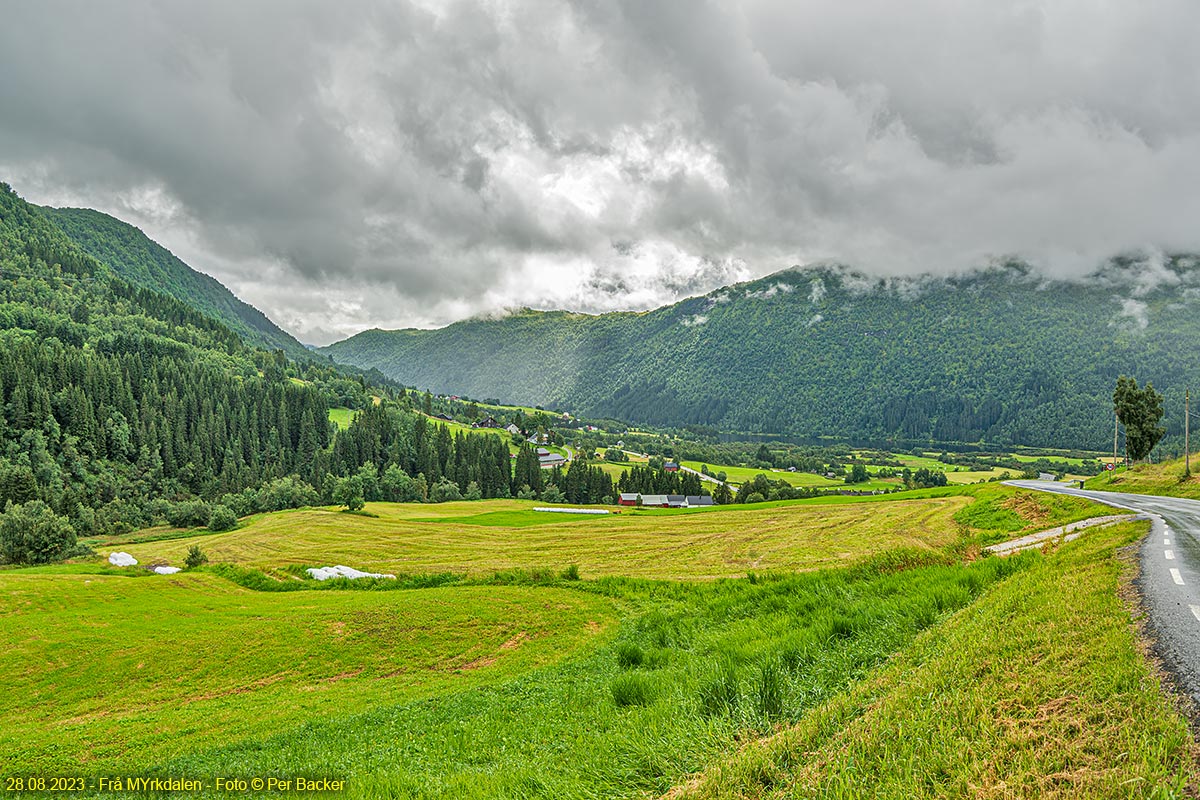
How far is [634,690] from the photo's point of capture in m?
8.88

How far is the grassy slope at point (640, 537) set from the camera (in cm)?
3525

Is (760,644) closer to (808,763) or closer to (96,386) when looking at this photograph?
(808,763)

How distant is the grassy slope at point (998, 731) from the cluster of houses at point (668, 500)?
98867 mm

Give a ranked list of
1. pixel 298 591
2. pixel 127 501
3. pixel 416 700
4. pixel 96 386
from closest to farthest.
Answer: pixel 416 700, pixel 298 591, pixel 127 501, pixel 96 386

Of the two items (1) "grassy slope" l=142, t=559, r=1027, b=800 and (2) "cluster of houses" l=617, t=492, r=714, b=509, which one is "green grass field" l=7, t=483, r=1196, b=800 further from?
(2) "cluster of houses" l=617, t=492, r=714, b=509

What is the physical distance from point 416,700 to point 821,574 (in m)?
12.6

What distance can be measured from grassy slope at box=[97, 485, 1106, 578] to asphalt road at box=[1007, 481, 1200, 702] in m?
8.47

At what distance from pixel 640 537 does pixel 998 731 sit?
49760 millimetres

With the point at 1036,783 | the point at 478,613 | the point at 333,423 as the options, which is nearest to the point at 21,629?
the point at 478,613

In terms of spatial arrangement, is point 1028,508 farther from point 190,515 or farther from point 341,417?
point 341,417

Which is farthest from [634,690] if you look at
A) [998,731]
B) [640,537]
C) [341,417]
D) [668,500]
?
[341,417]

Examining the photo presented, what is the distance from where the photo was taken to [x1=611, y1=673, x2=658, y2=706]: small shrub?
8586 millimetres

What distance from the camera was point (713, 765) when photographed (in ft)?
16.5

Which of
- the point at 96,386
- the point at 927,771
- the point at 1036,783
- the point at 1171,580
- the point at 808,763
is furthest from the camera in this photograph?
the point at 96,386
